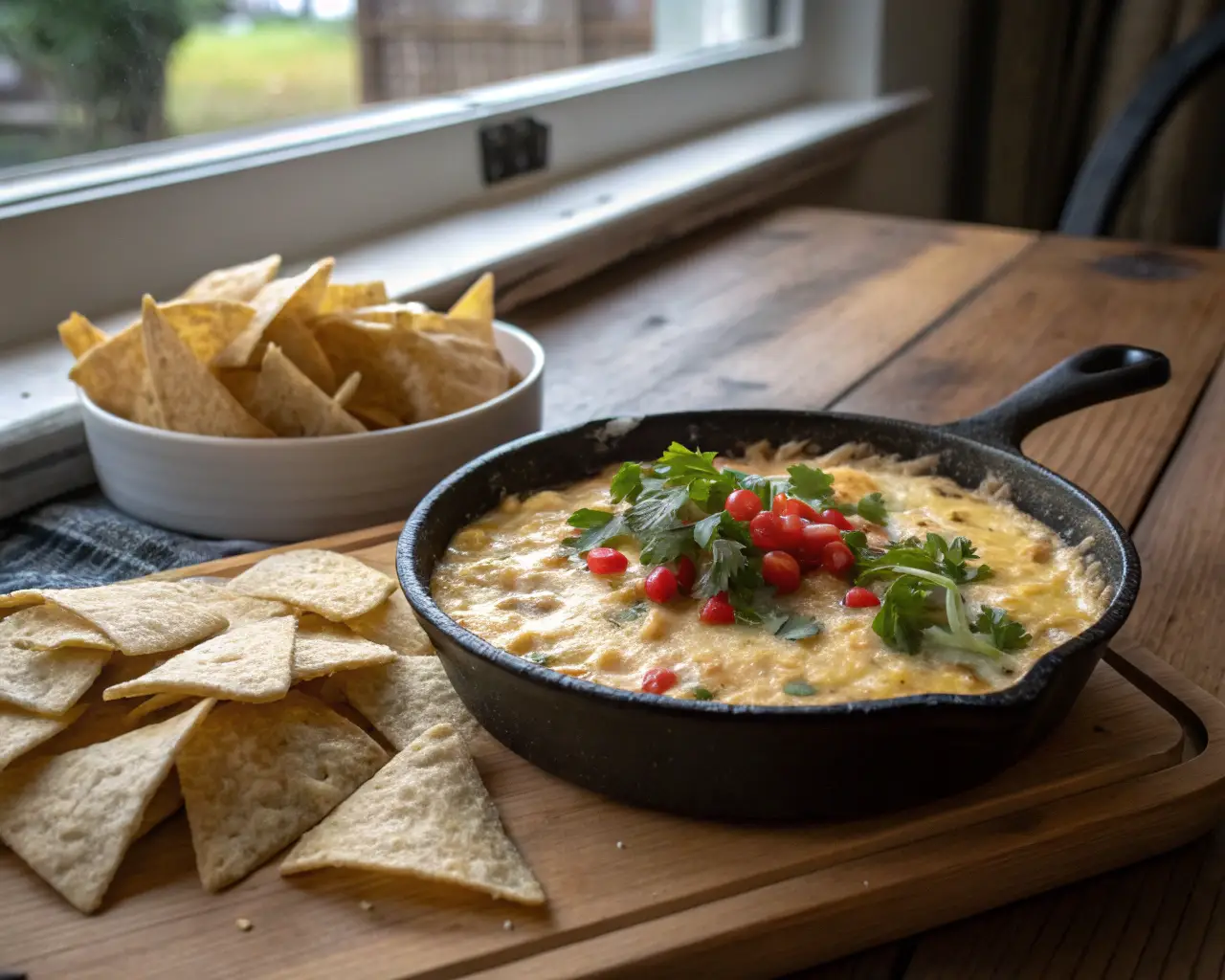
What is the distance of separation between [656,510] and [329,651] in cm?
34

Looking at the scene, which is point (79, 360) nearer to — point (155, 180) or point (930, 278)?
point (155, 180)

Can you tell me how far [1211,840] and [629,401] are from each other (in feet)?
3.70

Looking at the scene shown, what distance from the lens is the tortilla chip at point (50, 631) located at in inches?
41.3

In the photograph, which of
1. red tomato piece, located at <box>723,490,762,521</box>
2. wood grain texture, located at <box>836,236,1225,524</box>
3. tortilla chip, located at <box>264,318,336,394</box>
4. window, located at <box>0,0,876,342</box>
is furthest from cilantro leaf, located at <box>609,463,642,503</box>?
window, located at <box>0,0,876,342</box>

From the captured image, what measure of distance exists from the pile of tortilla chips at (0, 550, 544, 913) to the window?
99 cm

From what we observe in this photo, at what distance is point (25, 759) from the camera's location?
3.26 feet

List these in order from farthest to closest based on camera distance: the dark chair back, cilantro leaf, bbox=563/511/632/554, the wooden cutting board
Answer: the dark chair back → cilantro leaf, bbox=563/511/632/554 → the wooden cutting board

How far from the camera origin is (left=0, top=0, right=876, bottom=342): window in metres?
1.94

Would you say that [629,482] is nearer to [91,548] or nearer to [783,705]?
[783,705]

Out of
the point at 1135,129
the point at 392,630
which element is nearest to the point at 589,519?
the point at 392,630

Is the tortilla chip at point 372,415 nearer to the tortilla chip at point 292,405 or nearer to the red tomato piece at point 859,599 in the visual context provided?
the tortilla chip at point 292,405

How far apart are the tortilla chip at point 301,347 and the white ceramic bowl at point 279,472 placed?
0.42 feet

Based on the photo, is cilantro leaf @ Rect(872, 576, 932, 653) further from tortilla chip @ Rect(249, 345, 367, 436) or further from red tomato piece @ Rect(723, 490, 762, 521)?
tortilla chip @ Rect(249, 345, 367, 436)

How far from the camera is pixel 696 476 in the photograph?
1238 mm
